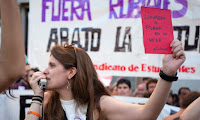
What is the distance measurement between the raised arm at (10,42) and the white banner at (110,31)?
2.65 metres

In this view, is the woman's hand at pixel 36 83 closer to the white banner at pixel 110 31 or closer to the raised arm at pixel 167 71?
the raised arm at pixel 167 71

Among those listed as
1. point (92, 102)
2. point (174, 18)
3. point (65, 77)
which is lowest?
point (92, 102)

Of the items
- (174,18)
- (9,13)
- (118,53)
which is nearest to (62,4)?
(118,53)

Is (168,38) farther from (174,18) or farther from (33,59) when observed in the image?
(33,59)

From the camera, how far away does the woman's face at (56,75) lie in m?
2.38

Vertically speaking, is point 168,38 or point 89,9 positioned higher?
point 89,9

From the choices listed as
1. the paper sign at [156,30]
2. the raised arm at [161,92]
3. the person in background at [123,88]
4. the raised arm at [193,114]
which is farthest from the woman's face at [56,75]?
the person in background at [123,88]

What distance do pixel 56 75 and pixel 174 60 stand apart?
1.05 metres

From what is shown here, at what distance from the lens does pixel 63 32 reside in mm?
3771

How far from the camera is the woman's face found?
2379 millimetres

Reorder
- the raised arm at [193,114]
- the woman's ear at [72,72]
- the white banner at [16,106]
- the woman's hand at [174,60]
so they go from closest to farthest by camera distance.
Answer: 1. the woman's hand at [174,60]
2. the raised arm at [193,114]
3. the woman's ear at [72,72]
4. the white banner at [16,106]

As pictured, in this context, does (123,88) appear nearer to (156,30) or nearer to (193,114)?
(193,114)

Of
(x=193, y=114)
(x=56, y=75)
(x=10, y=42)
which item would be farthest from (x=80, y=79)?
(x=10, y=42)

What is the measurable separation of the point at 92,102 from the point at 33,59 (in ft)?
6.20
